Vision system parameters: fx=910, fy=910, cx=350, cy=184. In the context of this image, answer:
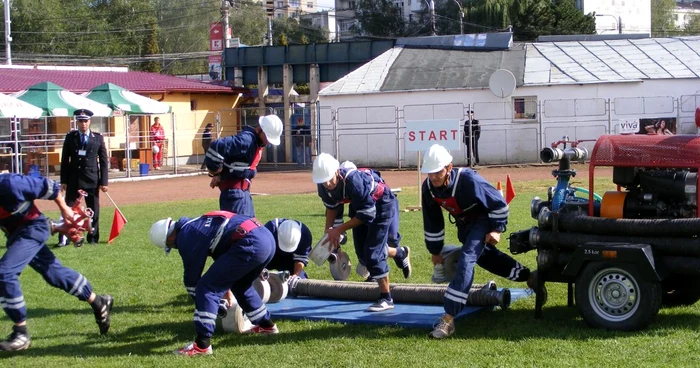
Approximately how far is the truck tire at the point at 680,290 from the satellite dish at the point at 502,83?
24629 mm

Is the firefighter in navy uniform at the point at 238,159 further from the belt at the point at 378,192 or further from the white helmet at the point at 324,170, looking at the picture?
the belt at the point at 378,192

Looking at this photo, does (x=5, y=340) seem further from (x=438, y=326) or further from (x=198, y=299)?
(x=438, y=326)

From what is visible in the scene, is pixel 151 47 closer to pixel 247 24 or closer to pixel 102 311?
pixel 247 24

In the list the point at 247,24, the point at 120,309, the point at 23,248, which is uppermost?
the point at 247,24

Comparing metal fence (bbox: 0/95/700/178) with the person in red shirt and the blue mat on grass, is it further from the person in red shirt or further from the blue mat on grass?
the blue mat on grass

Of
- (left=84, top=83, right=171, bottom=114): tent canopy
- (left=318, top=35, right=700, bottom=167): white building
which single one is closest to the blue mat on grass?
(left=84, top=83, right=171, bottom=114): tent canopy

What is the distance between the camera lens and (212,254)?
7.88 m

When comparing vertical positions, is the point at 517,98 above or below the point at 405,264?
above

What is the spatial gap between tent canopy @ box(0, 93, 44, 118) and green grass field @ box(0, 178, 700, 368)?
14.6 metres

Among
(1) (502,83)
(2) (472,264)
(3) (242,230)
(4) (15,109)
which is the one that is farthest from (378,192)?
(1) (502,83)

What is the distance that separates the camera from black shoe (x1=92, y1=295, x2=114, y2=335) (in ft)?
27.9

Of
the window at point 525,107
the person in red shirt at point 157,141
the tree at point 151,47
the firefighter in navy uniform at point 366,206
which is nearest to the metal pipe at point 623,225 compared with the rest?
the firefighter in navy uniform at point 366,206

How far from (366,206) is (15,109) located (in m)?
18.6

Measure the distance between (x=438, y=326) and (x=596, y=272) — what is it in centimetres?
145
